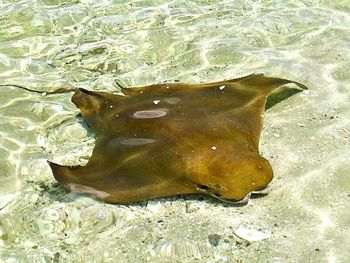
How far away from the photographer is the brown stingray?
2891 millimetres

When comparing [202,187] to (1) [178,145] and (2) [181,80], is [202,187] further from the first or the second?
(2) [181,80]

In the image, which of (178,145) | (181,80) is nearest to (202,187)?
(178,145)

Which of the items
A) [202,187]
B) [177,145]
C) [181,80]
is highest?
[177,145]

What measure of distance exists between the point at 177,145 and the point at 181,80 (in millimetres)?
1661

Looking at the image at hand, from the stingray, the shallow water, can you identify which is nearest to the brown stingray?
the stingray

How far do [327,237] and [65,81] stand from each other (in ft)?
10.2

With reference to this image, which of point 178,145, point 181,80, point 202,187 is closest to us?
point 202,187

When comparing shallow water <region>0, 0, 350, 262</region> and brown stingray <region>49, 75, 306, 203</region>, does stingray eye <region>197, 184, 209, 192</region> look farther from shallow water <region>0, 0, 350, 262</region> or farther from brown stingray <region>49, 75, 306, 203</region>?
shallow water <region>0, 0, 350, 262</region>

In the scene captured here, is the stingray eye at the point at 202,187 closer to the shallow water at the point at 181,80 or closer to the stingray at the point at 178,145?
the stingray at the point at 178,145

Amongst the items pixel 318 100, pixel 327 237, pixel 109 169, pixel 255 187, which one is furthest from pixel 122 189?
pixel 318 100

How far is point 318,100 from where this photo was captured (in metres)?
4.15

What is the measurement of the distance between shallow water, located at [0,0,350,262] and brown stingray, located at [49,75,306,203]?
0.23 m

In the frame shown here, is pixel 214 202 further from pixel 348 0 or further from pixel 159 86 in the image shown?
pixel 348 0

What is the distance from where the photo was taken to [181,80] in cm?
466
